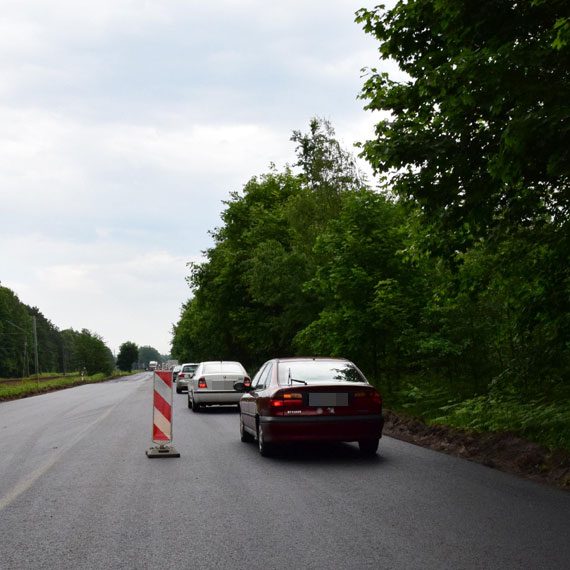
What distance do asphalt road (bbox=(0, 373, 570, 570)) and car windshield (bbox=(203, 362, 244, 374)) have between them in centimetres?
936

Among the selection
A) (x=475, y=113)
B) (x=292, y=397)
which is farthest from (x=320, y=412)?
(x=475, y=113)

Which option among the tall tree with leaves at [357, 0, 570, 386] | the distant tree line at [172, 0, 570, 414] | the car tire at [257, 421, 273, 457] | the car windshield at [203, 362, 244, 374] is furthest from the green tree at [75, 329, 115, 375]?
the tall tree with leaves at [357, 0, 570, 386]

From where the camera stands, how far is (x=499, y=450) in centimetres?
918

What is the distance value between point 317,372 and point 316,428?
102 cm

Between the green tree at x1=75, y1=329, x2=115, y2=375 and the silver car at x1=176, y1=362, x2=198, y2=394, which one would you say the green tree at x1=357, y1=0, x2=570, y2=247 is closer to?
the silver car at x1=176, y1=362, x2=198, y2=394

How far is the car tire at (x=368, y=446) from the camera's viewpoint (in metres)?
9.81

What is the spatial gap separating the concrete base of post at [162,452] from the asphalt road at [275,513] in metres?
0.21

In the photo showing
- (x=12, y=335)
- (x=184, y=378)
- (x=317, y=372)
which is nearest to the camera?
(x=317, y=372)

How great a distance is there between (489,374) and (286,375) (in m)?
7.61

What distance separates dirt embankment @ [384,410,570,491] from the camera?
305 inches

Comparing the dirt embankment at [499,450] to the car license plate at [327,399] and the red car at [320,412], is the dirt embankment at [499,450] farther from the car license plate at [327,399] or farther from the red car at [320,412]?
the car license plate at [327,399]

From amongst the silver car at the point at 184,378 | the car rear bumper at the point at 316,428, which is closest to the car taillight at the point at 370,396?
the car rear bumper at the point at 316,428

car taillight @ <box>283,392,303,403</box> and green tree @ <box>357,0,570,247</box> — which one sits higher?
green tree @ <box>357,0,570,247</box>

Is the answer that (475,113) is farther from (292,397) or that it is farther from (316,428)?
(316,428)
